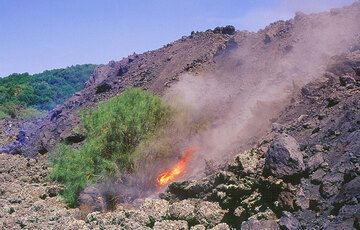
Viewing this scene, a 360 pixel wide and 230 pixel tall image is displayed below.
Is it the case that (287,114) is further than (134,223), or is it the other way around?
(287,114)

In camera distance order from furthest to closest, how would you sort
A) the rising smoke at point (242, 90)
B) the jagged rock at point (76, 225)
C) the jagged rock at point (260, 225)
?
the rising smoke at point (242, 90)
the jagged rock at point (76, 225)
the jagged rock at point (260, 225)

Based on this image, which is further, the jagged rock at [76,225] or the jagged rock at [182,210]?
the jagged rock at [76,225]

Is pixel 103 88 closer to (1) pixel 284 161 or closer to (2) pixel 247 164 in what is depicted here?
(2) pixel 247 164

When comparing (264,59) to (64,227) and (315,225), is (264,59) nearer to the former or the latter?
(64,227)

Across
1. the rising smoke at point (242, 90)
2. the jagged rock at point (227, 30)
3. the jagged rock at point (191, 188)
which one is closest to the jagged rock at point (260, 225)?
the jagged rock at point (191, 188)

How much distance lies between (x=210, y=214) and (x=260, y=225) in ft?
10.1

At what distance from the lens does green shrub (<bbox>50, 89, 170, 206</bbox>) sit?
87.0 ft

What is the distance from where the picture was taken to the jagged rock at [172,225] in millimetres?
17586

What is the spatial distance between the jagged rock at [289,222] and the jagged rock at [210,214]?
10.8 feet

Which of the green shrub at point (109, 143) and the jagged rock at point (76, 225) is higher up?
the green shrub at point (109, 143)

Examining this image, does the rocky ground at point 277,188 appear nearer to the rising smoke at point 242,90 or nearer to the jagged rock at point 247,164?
the jagged rock at point 247,164

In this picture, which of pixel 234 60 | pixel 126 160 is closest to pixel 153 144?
pixel 126 160

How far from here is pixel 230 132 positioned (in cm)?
2975

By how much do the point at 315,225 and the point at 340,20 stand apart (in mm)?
24296
